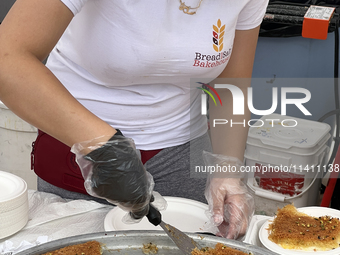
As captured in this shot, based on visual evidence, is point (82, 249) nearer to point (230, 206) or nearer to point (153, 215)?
point (153, 215)

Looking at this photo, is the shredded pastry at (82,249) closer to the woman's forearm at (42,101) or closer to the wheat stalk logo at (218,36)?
the woman's forearm at (42,101)

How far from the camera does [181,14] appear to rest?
0.97 m

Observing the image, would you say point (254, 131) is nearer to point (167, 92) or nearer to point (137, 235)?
point (167, 92)

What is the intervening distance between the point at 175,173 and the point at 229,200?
21cm

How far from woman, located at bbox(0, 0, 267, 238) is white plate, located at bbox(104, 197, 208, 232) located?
54 millimetres

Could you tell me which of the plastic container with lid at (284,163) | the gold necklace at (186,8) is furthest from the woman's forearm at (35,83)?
the plastic container with lid at (284,163)

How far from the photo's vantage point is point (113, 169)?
0.75 m

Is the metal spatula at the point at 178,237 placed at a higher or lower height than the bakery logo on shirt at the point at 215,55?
lower

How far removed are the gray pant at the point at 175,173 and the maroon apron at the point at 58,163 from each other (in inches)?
1.1

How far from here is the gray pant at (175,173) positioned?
119cm

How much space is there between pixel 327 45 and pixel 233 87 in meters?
1.59

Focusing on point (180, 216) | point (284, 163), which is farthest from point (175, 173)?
point (284, 163)

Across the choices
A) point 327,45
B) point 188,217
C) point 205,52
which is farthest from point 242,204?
point 327,45

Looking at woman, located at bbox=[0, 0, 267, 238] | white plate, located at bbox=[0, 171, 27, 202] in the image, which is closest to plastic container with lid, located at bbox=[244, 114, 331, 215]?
woman, located at bbox=[0, 0, 267, 238]
